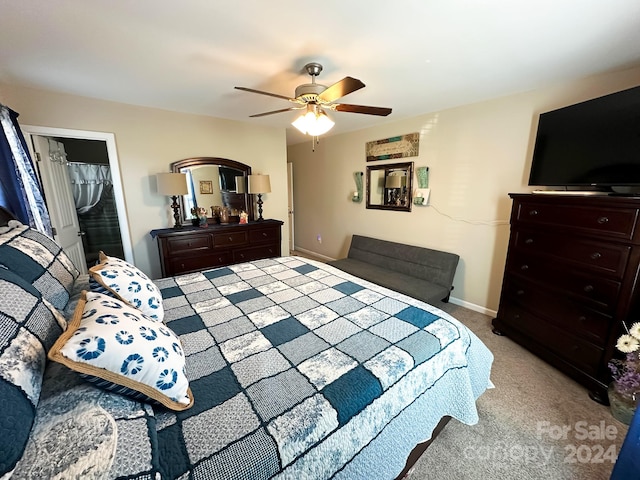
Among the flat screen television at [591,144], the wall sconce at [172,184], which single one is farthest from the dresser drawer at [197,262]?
the flat screen television at [591,144]

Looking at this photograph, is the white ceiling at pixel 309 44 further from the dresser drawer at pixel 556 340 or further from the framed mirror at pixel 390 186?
the dresser drawer at pixel 556 340

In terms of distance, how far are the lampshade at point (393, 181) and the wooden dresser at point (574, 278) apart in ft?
4.93

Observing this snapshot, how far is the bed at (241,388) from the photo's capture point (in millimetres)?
639

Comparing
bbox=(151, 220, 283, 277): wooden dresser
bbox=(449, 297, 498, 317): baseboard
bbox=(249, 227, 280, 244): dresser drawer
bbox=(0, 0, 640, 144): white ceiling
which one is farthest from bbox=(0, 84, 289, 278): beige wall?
bbox=(449, 297, 498, 317): baseboard

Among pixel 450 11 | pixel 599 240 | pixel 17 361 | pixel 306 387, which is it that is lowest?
pixel 306 387

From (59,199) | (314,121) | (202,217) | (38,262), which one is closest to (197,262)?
(202,217)

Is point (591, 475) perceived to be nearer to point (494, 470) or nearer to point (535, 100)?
point (494, 470)

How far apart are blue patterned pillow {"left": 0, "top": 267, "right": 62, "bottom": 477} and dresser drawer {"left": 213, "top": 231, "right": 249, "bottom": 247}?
226 cm

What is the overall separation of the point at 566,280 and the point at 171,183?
3804mm

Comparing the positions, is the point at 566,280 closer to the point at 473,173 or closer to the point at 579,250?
the point at 579,250

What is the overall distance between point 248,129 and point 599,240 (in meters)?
3.80

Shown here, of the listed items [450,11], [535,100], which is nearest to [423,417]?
[450,11]

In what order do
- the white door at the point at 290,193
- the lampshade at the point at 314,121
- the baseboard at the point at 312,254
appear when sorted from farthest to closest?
the white door at the point at 290,193 → the baseboard at the point at 312,254 → the lampshade at the point at 314,121

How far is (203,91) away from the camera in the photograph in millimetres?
2432
